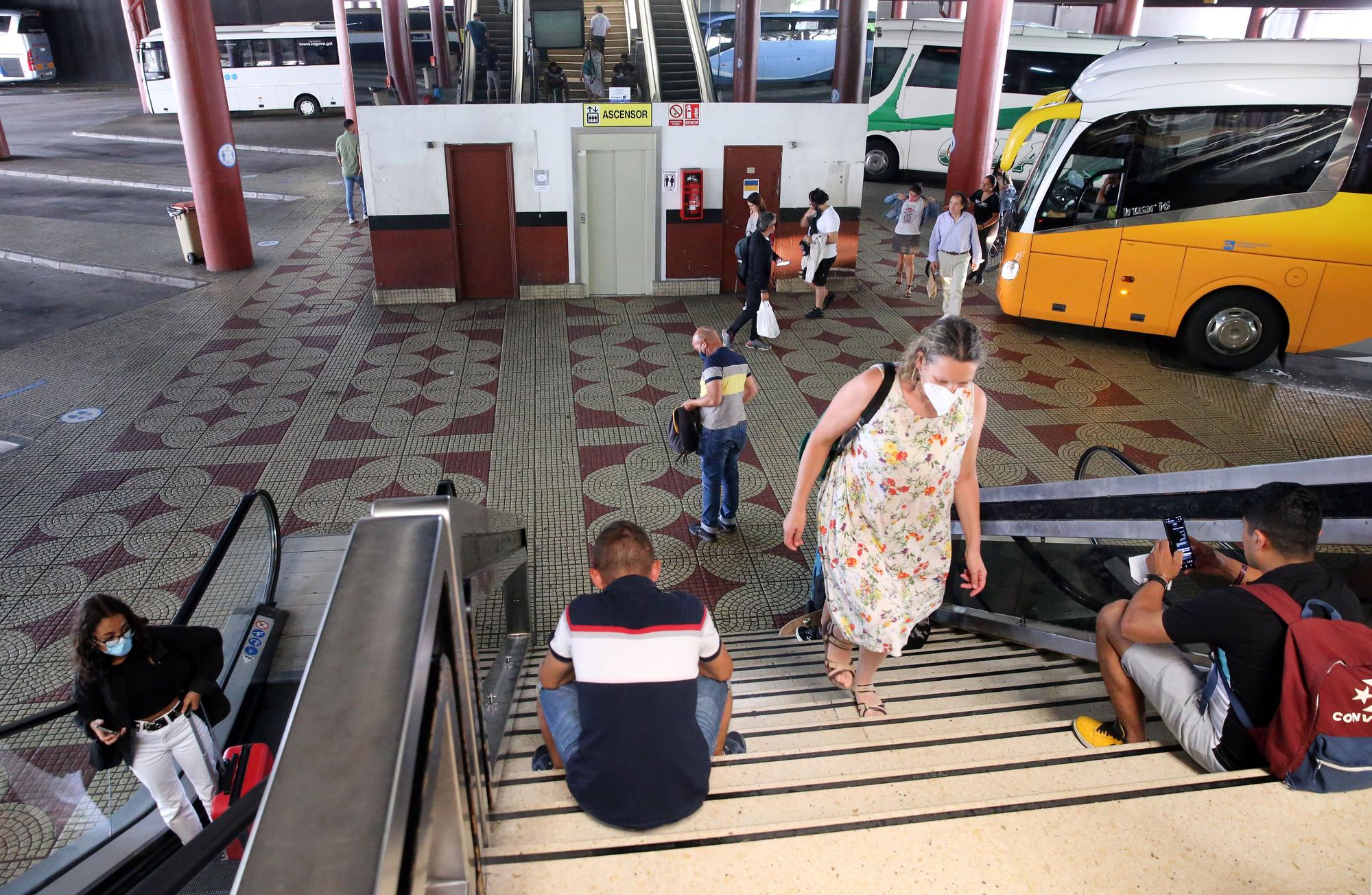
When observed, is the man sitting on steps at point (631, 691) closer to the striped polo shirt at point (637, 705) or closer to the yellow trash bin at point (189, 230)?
the striped polo shirt at point (637, 705)

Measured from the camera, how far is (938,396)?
9.98ft

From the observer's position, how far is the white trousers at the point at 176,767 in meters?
3.61

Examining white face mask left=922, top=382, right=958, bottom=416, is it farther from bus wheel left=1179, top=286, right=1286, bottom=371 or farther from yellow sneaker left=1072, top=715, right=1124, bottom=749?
bus wheel left=1179, top=286, right=1286, bottom=371

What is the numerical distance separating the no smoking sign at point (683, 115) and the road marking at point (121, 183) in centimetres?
1022

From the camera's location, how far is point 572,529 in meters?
6.45

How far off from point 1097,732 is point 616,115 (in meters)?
9.67

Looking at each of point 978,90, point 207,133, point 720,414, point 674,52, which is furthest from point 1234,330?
point 207,133

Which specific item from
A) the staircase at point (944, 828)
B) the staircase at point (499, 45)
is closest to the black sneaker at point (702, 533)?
the staircase at point (944, 828)

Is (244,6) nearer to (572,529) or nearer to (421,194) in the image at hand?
(421,194)

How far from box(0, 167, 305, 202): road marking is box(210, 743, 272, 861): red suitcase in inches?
653

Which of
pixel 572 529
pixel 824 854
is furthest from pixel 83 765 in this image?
pixel 824 854

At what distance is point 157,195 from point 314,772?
20.5 metres

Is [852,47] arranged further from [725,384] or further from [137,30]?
[137,30]

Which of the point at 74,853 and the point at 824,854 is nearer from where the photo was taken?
the point at 824,854
